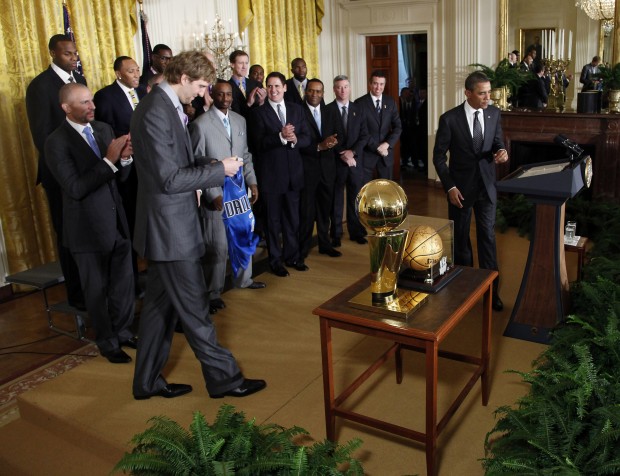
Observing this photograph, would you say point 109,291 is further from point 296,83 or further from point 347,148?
point 296,83

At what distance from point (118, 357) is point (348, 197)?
2915mm

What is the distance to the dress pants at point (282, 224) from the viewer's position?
213 inches

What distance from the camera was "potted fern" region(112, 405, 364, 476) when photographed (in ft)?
7.82

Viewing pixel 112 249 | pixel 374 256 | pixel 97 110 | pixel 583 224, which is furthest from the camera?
pixel 583 224

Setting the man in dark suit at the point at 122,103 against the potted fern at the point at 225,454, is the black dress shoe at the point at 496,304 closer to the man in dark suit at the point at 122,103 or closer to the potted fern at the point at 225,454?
the potted fern at the point at 225,454

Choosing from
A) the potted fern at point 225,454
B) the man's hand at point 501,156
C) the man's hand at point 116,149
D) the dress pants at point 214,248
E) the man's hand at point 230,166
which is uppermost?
the man's hand at point 116,149

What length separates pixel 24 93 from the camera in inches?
220

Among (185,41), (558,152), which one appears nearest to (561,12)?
(558,152)

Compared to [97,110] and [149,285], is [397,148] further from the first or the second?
[149,285]

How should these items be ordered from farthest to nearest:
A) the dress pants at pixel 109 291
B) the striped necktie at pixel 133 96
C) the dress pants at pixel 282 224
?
the dress pants at pixel 282 224 → the striped necktie at pixel 133 96 → the dress pants at pixel 109 291

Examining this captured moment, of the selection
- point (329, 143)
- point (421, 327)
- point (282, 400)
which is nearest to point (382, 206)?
point (421, 327)

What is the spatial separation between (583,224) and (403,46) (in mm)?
4951

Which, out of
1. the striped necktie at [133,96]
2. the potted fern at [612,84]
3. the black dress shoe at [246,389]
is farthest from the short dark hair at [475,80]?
the potted fern at [612,84]

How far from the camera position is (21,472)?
310 cm
